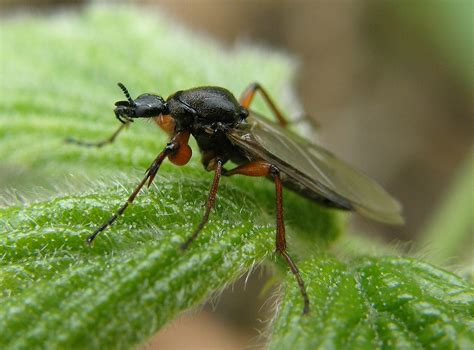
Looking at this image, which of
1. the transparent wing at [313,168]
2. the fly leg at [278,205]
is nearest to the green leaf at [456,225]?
the transparent wing at [313,168]

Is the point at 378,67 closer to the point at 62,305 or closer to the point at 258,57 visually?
the point at 258,57

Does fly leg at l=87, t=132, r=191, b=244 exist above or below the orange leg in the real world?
below

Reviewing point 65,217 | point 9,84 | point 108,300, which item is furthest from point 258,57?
point 108,300

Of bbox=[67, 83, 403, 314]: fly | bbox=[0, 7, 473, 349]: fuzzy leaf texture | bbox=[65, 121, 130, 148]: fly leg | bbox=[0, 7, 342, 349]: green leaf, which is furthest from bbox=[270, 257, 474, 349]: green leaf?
bbox=[65, 121, 130, 148]: fly leg

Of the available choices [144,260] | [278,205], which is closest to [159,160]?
[278,205]

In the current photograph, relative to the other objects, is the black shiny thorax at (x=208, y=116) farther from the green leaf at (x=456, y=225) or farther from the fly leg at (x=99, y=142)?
the green leaf at (x=456, y=225)

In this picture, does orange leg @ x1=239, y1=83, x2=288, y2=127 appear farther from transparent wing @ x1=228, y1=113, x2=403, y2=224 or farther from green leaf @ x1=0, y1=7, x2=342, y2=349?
green leaf @ x1=0, y1=7, x2=342, y2=349
